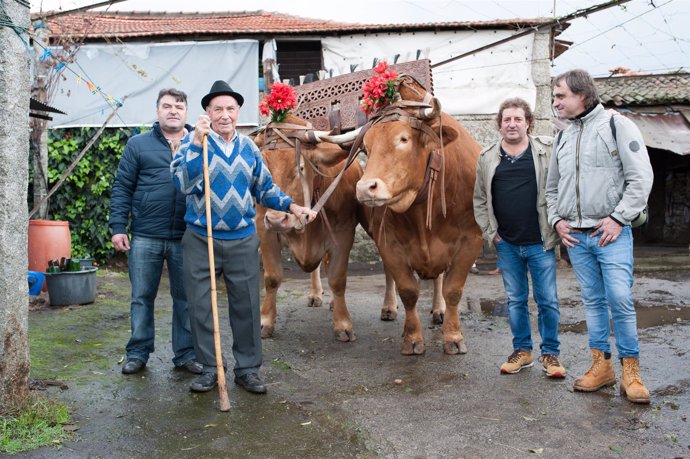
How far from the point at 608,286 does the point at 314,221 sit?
2.74 meters

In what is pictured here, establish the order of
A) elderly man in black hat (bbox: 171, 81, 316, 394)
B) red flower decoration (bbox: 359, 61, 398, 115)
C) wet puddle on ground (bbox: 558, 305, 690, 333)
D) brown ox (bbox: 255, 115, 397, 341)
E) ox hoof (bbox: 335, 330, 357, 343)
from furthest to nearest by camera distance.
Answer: wet puddle on ground (bbox: 558, 305, 690, 333)
ox hoof (bbox: 335, 330, 357, 343)
brown ox (bbox: 255, 115, 397, 341)
red flower decoration (bbox: 359, 61, 398, 115)
elderly man in black hat (bbox: 171, 81, 316, 394)

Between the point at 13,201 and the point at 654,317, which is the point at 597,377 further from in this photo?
the point at 13,201

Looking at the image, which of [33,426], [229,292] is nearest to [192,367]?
[229,292]

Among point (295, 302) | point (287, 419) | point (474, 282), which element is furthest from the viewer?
point (474, 282)

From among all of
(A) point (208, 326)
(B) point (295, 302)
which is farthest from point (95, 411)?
(B) point (295, 302)

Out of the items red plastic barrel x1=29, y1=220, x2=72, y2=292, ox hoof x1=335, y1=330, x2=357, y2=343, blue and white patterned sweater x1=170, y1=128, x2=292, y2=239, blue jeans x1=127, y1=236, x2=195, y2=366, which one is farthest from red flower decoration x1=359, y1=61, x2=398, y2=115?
red plastic barrel x1=29, y1=220, x2=72, y2=292

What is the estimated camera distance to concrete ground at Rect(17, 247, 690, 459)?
3283mm

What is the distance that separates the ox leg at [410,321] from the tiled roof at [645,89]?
11014 mm

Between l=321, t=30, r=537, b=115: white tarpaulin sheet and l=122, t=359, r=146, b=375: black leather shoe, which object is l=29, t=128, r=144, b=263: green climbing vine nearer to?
l=321, t=30, r=537, b=115: white tarpaulin sheet

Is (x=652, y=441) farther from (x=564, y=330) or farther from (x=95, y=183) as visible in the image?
(x=95, y=183)

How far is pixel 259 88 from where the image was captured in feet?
38.1

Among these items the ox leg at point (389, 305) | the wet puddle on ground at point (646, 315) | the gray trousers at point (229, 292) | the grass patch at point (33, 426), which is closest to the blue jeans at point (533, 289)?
the wet puddle on ground at point (646, 315)

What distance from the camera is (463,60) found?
1175 cm

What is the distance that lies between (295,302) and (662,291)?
4.70m
